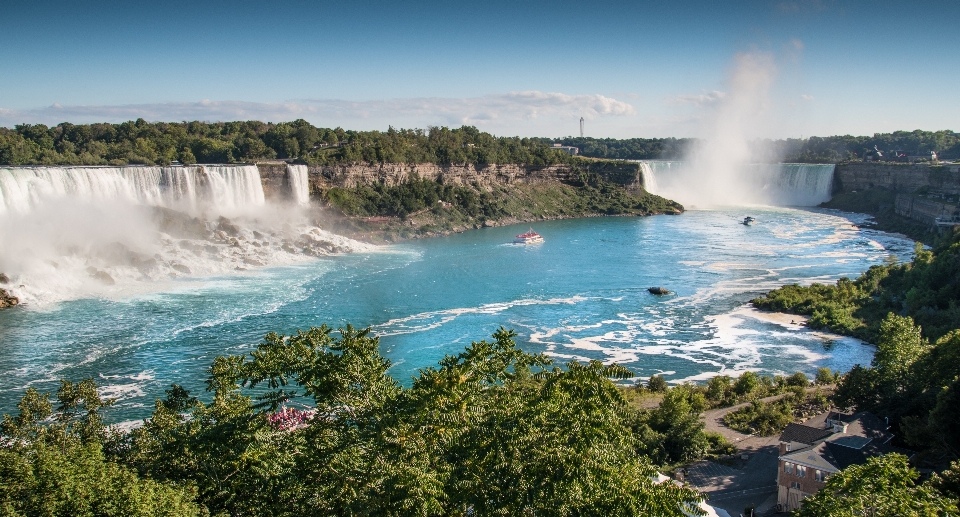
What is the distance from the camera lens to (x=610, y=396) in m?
11.1

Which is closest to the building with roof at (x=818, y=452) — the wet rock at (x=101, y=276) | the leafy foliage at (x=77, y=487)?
the leafy foliage at (x=77, y=487)

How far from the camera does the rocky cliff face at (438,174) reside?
2616 inches

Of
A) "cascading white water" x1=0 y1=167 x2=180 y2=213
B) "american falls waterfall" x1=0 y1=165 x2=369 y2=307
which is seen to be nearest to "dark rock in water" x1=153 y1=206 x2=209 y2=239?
"american falls waterfall" x1=0 y1=165 x2=369 y2=307

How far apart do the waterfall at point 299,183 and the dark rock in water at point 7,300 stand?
31099 millimetres

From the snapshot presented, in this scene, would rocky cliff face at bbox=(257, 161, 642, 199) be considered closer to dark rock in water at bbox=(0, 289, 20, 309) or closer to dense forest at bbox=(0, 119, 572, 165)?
dense forest at bbox=(0, 119, 572, 165)

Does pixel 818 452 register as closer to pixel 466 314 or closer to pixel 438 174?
pixel 466 314

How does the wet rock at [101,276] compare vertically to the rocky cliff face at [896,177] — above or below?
below

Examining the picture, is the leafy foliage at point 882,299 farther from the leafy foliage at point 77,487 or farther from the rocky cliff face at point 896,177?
the rocky cliff face at point 896,177

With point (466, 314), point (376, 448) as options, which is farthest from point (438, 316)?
point (376, 448)

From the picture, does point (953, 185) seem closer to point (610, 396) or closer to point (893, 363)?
point (893, 363)

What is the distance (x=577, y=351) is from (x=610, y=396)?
65.9 feet

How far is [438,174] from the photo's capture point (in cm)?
8469

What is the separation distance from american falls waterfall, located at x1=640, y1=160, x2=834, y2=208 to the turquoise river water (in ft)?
120

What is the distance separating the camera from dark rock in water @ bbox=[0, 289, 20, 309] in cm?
3647
